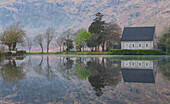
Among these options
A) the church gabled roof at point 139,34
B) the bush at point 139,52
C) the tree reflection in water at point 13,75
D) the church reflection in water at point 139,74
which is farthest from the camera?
the church gabled roof at point 139,34

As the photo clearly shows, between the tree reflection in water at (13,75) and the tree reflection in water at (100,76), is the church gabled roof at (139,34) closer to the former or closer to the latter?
the tree reflection in water at (100,76)

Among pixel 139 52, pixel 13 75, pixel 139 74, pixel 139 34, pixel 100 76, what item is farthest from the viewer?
pixel 139 34

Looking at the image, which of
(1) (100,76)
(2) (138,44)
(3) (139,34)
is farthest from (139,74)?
(3) (139,34)

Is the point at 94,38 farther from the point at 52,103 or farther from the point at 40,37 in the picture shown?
the point at 52,103

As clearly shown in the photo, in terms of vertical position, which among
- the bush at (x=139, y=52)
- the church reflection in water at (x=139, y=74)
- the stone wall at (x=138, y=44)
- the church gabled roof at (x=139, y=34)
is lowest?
the church reflection in water at (x=139, y=74)

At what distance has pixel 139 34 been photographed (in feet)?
219

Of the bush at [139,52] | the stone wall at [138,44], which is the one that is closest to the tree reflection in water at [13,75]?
the bush at [139,52]

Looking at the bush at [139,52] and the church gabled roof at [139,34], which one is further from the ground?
the church gabled roof at [139,34]

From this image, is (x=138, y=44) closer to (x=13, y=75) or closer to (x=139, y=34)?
(x=139, y=34)

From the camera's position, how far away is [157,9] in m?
179

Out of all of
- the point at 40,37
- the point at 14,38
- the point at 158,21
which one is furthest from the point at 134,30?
the point at 158,21

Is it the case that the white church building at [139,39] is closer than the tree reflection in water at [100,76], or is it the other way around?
the tree reflection in water at [100,76]

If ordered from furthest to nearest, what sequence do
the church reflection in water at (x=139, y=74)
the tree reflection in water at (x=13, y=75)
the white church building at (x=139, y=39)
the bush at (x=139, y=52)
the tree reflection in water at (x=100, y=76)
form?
1. the white church building at (x=139, y=39)
2. the bush at (x=139, y=52)
3. the tree reflection in water at (x=13, y=75)
4. the church reflection in water at (x=139, y=74)
5. the tree reflection in water at (x=100, y=76)

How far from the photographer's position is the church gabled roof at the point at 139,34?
65.2 metres
